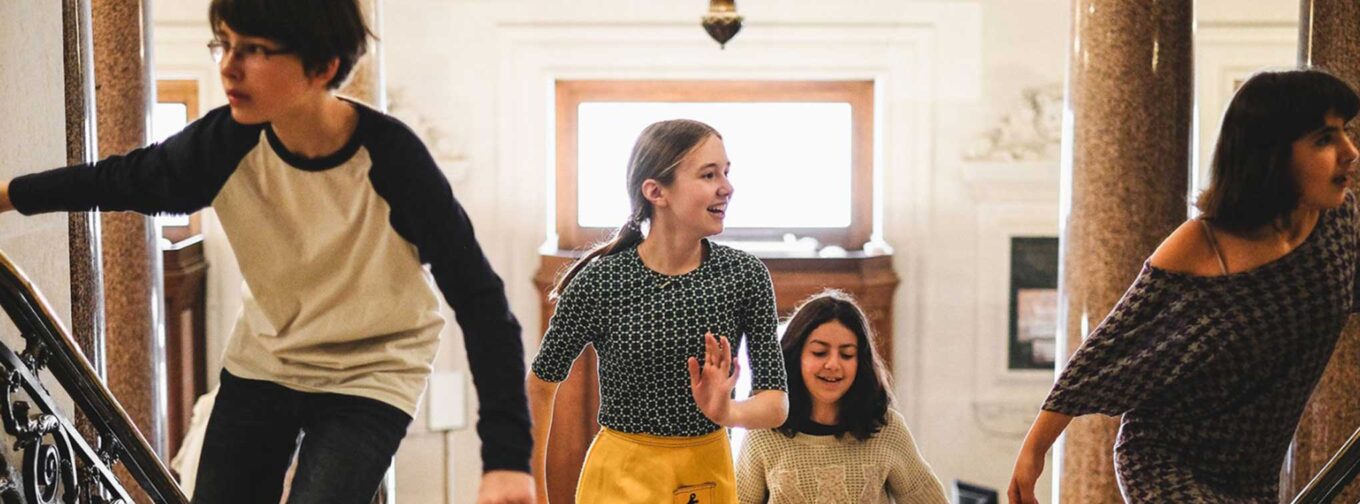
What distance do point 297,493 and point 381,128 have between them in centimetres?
50

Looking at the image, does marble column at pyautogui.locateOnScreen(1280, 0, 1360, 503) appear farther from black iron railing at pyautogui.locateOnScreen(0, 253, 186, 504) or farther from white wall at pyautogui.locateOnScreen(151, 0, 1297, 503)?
white wall at pyautogui.locateOnScreen(151, 0, 1297, 503)

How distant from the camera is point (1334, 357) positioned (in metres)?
4.56

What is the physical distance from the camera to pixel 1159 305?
8.90 feet

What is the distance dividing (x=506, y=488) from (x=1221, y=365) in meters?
1.27

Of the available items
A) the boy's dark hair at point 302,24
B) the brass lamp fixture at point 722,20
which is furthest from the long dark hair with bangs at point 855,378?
the brass lamp fixture at point 722,20

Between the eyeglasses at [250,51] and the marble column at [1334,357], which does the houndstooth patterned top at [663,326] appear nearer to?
the eyeglasses at [250,51]

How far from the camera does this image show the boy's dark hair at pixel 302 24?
212cm

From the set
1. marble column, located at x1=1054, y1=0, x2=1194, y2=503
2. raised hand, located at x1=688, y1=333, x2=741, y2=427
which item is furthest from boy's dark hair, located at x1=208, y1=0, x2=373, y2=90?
marble column, located at x1=1054, y1=0, x2=1194, y2=503

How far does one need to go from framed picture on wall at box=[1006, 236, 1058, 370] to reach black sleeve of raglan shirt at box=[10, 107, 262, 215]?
655 cm

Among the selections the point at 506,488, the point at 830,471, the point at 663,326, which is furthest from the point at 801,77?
the point at 506,488

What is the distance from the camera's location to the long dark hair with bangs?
3.98 m

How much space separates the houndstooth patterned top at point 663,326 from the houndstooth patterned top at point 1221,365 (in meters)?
0.76

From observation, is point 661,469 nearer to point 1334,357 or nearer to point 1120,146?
point 1120,146

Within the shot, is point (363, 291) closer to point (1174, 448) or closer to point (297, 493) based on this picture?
point (297, 493)
